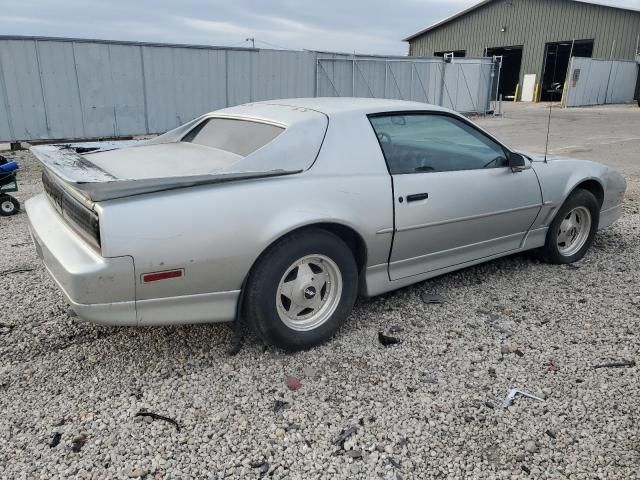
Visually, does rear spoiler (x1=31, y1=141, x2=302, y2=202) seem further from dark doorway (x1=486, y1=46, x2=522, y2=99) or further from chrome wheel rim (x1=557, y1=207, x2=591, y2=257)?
dark doorway (x1=486, y1=46, x2=522, y2=99)

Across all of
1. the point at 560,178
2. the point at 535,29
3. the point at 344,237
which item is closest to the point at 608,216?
the point at 560,178

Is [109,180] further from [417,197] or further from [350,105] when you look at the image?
[417,197]

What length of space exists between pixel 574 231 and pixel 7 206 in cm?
605

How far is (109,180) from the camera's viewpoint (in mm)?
2539

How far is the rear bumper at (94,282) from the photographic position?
8.02 ft

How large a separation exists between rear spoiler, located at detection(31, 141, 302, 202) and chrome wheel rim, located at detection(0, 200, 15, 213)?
343cm

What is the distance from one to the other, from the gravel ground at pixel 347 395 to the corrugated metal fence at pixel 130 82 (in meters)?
8.77

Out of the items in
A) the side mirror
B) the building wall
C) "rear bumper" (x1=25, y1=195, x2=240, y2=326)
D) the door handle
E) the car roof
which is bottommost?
"rear bumper" (x1=25, y1=195, x2=240, y2=326)

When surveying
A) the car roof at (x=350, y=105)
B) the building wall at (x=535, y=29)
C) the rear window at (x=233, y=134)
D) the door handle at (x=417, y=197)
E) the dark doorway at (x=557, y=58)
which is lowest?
the door handle at (x=417, y=197)

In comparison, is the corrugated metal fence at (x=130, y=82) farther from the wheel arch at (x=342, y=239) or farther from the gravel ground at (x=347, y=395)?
the wheel arch at (x=342, y=239)

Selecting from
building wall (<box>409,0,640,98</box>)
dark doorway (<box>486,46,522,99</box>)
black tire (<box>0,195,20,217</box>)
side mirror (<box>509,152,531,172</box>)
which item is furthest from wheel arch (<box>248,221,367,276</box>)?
dark doorway (<box>486,46,522,99</box>)

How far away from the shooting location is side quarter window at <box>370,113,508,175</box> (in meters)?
3.42

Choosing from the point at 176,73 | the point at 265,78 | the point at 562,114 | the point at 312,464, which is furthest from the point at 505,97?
the point at 312,464

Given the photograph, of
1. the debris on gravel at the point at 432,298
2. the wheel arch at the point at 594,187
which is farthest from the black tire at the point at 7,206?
the wheel arch at the point at 594,187
